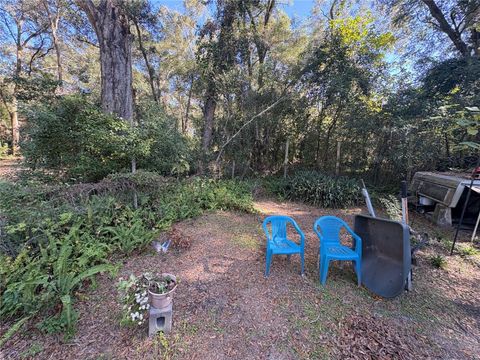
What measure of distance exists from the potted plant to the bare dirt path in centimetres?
25

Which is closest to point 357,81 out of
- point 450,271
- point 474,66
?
point 474,66

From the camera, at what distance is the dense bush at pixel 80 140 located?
397 cm

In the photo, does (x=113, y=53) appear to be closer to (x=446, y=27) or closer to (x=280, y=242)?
(x=280, y=242)

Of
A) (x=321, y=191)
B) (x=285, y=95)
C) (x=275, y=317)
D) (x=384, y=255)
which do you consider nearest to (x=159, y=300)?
(x=275, y=317)

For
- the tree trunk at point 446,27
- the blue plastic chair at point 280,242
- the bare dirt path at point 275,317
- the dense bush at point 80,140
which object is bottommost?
the bare dirt path at point 275,317

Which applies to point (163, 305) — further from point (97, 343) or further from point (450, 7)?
point (450, 7)

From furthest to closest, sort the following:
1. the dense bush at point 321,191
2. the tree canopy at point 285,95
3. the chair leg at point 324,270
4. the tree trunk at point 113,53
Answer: the dense bush at point 321,191, the tree trunk at point 113,53, the tree canopy at point 285,95, the chair leg at point 324,270

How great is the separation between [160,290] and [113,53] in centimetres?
532

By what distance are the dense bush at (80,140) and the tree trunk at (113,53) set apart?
0.61m

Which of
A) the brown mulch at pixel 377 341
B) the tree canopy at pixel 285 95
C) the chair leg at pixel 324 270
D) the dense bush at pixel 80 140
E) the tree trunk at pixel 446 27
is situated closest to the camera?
the brown mulch at pixel 377 341

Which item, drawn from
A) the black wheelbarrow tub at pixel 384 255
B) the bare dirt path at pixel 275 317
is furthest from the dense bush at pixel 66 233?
the black wheelbarrow tub at pixel 384 255

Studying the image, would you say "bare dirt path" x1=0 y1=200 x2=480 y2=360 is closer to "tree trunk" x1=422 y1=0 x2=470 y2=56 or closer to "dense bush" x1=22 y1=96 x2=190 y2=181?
"dense bush" x1=22 y1=96 x2=190 y2=181

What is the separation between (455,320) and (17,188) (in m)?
5.31

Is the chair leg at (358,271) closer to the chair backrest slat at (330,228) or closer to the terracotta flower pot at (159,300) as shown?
the chair backrest slat at (330,228)
